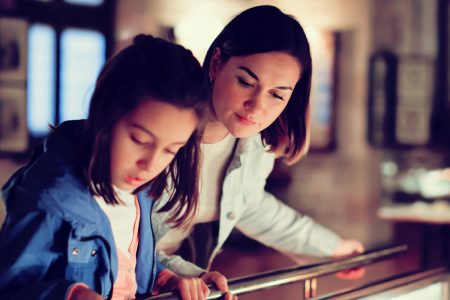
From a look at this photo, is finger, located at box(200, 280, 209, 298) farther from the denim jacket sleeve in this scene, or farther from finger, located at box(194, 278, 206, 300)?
the denim jacket sleeve

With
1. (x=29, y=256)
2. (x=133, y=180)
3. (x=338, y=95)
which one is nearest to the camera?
(x=29, y=256)

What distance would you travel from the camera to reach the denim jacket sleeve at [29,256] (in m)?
0.71

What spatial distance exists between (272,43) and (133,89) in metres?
0.34

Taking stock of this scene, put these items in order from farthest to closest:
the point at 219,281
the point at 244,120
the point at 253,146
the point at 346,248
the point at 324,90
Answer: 1. the point at 324,90
2. the point at 346,248
3. the point at 253,146
4. the point at 244,120
5. the point at 219,281

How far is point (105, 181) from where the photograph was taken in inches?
31.9

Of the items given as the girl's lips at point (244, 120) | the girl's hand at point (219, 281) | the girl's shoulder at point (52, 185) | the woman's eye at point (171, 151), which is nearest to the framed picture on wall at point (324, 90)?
the girl's lips at point (244, 120)

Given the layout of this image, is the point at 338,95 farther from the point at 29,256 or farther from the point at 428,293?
the point at 29,256

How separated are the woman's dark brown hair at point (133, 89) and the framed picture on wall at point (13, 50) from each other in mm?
658

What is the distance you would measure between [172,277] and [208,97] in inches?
12.8

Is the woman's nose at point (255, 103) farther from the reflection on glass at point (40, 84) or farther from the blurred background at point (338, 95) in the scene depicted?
the reflection on glass at point (40, 84)

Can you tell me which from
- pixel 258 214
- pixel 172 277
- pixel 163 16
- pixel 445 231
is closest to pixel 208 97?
pixel 172 277

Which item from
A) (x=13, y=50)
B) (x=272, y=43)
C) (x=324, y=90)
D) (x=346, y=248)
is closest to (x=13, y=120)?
(x=13, y=50)

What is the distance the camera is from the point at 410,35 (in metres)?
3.87

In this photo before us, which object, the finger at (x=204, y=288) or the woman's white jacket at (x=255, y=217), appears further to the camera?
the woman's white jacket at (x=255, y=217)
